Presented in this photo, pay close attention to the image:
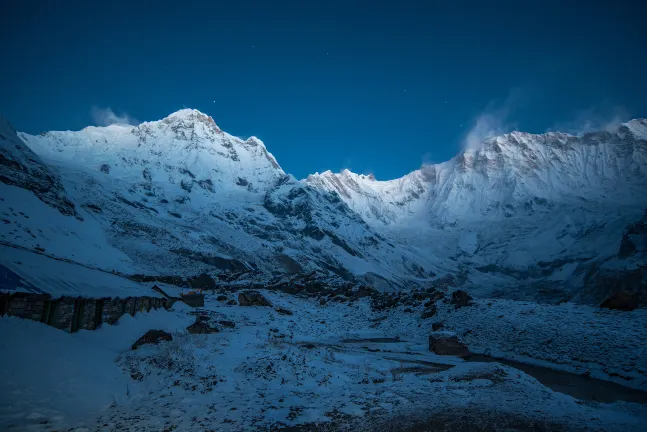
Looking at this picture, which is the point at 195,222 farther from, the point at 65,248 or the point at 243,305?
the point at 243,305

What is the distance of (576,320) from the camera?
20500 mm

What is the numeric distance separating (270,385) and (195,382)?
2525 millimetres

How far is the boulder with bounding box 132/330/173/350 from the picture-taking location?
594 inches

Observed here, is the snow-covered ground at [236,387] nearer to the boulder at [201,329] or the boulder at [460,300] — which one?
the boulder at [201,329]

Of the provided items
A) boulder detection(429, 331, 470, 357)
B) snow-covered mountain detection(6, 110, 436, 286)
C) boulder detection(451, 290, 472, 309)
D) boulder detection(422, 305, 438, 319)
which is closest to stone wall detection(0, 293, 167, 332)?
boulder detection(429, 331, 470, 357)

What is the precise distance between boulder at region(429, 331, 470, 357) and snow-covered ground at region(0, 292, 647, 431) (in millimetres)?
2794

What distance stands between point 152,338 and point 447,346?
16327 millimetres

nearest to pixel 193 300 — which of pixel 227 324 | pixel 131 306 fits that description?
pixel 227 324

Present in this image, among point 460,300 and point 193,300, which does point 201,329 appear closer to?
point 193,300

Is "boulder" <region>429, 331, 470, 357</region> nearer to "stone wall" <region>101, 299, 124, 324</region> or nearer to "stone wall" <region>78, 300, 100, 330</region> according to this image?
"stone wall" <region>101, 299, 124, 324</region>

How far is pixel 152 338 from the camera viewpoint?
15.6 metres

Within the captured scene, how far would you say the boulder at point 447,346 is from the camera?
2055 centimetres

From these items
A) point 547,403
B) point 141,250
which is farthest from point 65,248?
point 547,403

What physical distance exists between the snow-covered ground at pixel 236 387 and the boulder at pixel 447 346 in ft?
9.17
